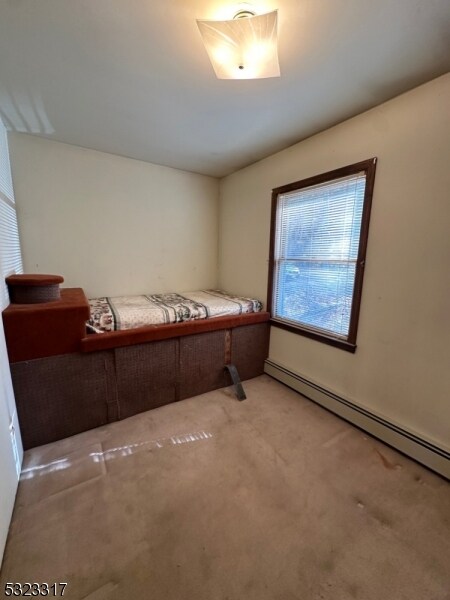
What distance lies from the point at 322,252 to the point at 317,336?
2.37 feet

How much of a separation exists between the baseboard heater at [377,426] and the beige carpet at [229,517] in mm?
67

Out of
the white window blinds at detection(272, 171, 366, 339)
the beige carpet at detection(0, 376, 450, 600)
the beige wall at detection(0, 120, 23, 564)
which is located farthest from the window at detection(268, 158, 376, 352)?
the beige wall at detection(0, 120, 23, 564)

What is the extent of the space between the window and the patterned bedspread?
0.44 metres

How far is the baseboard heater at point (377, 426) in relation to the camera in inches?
59.7

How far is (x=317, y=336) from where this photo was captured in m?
2.18

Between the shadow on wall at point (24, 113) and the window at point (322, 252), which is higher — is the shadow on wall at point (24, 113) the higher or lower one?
the higher one

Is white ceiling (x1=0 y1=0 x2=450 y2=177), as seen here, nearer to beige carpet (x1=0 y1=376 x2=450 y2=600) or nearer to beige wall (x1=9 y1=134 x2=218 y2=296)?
beige wall (x1=9 y1=134 x2=218 y2=296)

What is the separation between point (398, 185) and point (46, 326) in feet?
8.00

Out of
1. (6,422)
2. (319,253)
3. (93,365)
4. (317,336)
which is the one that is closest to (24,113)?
(93,365)

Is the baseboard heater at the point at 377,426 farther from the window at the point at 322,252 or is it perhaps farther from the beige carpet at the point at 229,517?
the window at the point at 322,252

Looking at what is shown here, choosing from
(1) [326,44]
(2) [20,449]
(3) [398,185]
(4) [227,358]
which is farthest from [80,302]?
(3) [398,185]

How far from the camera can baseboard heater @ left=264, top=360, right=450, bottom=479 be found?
1518 mm

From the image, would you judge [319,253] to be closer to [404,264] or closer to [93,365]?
[404,264]

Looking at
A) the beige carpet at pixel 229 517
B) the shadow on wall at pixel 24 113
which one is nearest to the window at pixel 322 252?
the beige carpet at pixel 229 517
